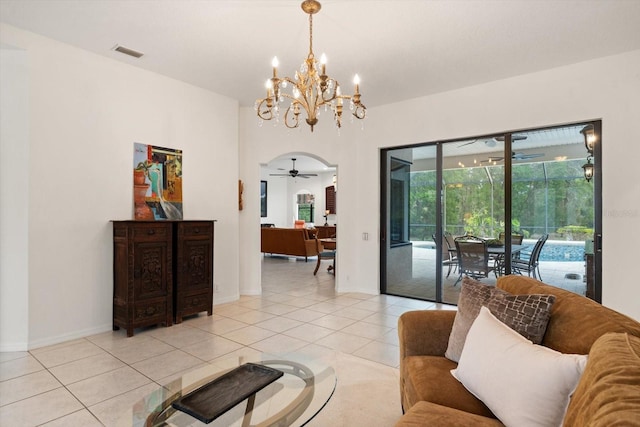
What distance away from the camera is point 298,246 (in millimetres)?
9062

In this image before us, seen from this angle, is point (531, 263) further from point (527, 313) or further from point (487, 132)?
point (527, 313)

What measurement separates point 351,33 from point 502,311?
2833 mm

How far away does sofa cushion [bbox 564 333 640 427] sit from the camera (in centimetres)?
77

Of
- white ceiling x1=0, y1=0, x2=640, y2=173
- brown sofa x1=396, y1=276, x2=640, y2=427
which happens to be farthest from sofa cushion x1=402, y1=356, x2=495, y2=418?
white ceiling x1=0, y1=0, x2=640, y2=173

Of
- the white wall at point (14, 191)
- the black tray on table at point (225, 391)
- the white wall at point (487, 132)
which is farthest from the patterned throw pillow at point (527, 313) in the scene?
the white wall at point (14, 191)

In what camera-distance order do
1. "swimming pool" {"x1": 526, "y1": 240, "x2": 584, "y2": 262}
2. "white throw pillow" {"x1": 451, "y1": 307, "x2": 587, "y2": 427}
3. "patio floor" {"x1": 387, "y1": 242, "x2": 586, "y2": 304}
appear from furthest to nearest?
1. "patio floor" {"x1": 387, "y1": 242, "x2": 586, "y2": 304}
2. "swimming pool" {"x1": 526, "y1": 240, "x2": 584, "y2": 262}
3. "white throw pillow" {"x1": 451, "y1": 307, "x2": 587, "y2": 427}

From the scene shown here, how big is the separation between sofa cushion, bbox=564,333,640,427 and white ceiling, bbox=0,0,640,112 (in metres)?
2.80

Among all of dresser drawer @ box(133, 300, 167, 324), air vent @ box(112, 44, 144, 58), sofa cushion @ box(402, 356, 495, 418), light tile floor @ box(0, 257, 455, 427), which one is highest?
air vent @ box(112, 44, 144, 58)

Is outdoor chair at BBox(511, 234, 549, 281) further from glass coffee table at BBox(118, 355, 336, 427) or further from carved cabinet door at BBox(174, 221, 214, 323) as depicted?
carved cabinet door at BBox(174, 221, 214, 323)

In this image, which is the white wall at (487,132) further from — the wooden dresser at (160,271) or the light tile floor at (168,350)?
the wooden dresser at (160,271)

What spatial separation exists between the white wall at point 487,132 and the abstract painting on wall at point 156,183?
1.30 meters

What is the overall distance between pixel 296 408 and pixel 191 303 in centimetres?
286

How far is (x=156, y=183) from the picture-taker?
4.22 m

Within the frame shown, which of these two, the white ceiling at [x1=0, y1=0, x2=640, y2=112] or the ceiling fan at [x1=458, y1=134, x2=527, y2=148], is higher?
the white ceiling at [x1=0, y1=0, x2=640, y2=112]
